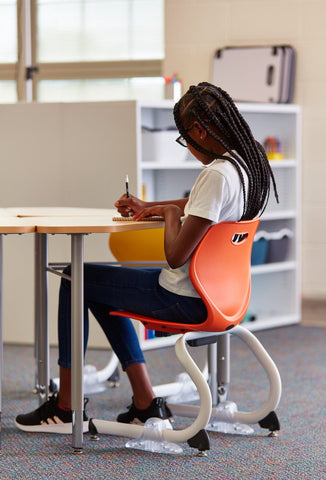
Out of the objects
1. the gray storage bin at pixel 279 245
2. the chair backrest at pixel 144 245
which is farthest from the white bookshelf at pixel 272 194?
the chair backrest at pixel 144 245

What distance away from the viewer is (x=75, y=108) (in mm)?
3471

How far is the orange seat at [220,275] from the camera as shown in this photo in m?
2.01

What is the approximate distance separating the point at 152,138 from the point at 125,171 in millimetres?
233

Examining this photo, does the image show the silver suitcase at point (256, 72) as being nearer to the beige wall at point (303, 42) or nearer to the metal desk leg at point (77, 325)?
the beige wall at point (303, 42)

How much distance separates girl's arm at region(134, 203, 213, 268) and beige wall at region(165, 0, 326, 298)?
2296mm

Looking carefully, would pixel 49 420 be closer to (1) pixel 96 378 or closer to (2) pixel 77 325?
(2) pixel 77 325

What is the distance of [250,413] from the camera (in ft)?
A: 7.65

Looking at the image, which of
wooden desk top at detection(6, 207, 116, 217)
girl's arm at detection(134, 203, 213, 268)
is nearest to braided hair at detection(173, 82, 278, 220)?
girl's arm at detection(134, 203, 213, 268)

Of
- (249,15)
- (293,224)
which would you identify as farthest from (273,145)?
(249,15)

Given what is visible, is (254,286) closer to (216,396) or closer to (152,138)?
(152,138)

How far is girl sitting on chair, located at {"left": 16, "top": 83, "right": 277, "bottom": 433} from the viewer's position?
198 cm

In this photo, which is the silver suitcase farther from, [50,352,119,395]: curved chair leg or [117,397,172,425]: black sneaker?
[117,397,172,425]: black sneaker

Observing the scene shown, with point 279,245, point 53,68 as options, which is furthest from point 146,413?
point 53,68

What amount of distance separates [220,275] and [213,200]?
0.75 ft
